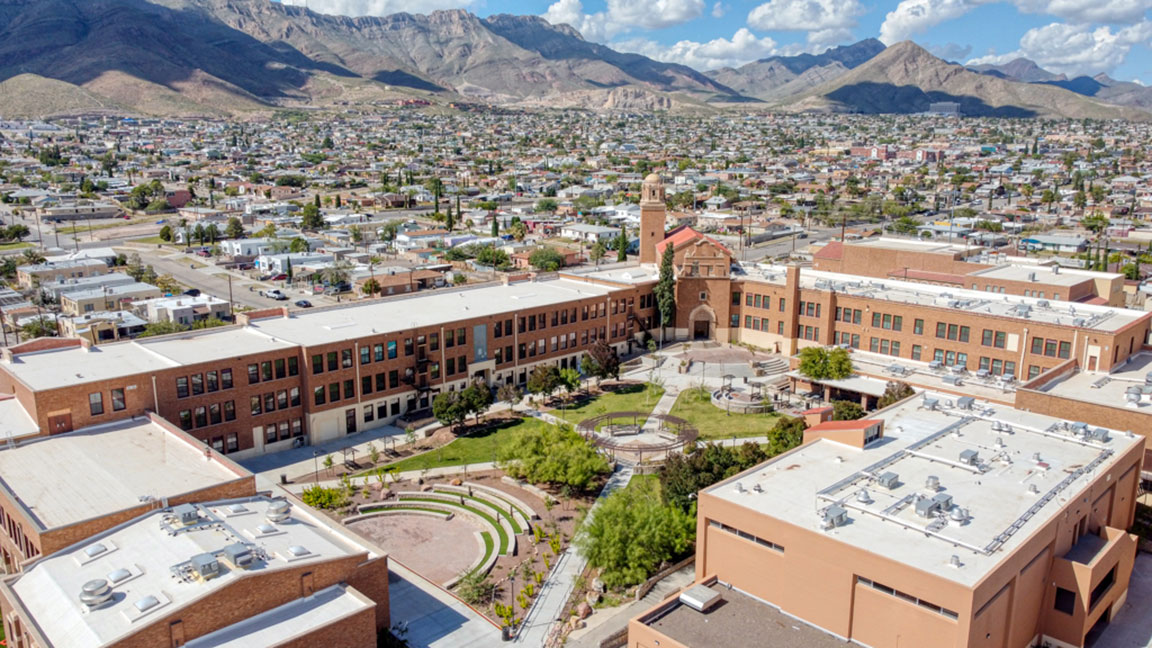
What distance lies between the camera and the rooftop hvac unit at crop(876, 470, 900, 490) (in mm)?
30188

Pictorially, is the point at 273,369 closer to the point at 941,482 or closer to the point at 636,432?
the point at 636,432

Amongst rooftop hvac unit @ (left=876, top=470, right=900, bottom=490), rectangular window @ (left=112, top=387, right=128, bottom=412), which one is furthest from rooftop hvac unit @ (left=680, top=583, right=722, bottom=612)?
Result: rectangular window @ (left=112, top=387, right=128, bottom=412)

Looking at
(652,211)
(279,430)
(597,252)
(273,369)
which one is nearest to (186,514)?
(273,369)

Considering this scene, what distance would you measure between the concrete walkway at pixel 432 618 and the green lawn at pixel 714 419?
21541 millimetres

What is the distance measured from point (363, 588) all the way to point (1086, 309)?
51.1 metres

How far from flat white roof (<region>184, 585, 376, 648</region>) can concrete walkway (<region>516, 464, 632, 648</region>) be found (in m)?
6.98

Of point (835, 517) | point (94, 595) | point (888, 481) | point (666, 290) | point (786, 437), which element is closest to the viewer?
point (94, 595)

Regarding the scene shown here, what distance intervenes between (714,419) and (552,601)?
75.5ft

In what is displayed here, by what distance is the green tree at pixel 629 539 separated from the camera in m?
32.5

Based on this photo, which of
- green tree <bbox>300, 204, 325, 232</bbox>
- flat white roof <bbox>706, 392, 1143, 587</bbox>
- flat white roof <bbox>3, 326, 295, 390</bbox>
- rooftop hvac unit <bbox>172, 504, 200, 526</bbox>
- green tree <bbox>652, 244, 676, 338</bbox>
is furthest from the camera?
green tree <bbox>300, 204, 325, 232</bbox>

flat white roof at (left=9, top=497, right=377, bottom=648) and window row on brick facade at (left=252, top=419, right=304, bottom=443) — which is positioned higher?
flat white roof at (left=9, top=497, right=377, bottom=648)

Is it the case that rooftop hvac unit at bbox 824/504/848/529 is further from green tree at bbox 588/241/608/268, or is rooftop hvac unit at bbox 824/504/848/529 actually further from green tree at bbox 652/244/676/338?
green tree at bbox 588/241/608/268

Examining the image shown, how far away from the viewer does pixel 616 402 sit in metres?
56.2

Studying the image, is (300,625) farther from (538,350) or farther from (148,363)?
(538,350)
